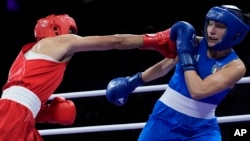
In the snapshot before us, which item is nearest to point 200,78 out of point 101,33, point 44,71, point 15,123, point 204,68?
point 204,68

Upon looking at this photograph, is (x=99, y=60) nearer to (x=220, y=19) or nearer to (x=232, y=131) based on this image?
(x=232, y=131)

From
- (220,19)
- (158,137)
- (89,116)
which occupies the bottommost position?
(89,116)

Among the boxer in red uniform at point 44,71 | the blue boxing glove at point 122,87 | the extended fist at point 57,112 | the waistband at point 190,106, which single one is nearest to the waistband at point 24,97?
the boxer in red uniform at point 44,71

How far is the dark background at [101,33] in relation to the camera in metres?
5.01

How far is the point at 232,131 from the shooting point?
3008 millimetres

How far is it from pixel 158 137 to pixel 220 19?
0.58 meters

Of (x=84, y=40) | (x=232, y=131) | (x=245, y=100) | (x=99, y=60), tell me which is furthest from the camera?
(x=99, y=60)

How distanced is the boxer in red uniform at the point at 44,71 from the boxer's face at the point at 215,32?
0.18 m

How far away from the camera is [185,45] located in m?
2.19

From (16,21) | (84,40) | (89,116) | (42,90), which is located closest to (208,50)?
(84,40)

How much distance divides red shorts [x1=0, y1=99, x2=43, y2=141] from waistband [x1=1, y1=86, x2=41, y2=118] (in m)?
0.02

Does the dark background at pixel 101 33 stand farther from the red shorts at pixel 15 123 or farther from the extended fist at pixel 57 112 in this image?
the red shorts at pixel 15 123

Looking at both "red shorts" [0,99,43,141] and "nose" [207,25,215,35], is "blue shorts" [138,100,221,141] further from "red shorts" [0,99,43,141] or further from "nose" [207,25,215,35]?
"red shorts" [0,99,43,141]

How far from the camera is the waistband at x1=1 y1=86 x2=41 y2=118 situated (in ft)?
7.53
